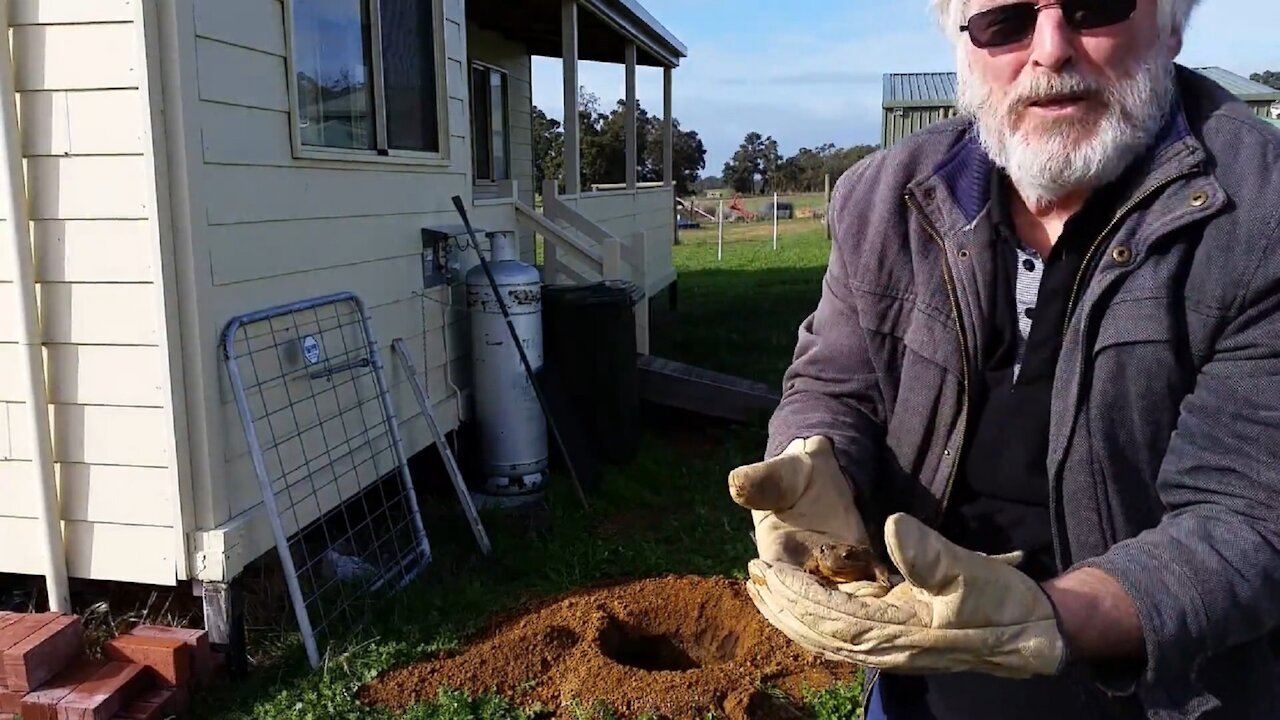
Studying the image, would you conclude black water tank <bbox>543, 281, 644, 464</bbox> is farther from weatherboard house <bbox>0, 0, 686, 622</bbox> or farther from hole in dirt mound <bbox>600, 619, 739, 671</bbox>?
hole in dirt mound <bbox>600, 619, 739, 671</bbox>

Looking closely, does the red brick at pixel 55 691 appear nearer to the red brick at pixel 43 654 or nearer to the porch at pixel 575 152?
the red brick at pixel 43 654

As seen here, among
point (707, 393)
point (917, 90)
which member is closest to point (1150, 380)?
point (707, 393)

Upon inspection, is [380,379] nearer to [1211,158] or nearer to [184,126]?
[184,126]

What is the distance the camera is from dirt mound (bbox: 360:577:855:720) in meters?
3.46

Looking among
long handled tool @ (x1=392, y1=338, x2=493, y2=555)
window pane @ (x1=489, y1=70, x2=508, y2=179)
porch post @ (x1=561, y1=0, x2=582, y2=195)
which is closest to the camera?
long handled tool @ (x1=392, y1=338, x2=493, y2=555)

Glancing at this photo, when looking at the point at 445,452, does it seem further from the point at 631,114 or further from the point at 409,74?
the point at 631,114

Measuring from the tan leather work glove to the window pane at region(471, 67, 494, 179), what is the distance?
945 cm

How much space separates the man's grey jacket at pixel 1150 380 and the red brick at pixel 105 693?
2563 millimetres

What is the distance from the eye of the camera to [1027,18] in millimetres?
1771

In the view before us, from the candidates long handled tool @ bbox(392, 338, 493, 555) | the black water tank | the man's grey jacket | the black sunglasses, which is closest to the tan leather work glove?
the man's grey jacket

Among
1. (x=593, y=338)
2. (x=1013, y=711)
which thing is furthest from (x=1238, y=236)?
(x=593, y=338)

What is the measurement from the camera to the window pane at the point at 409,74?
5281 millimetres

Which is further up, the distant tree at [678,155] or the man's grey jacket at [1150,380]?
the distant tree at [678,155]

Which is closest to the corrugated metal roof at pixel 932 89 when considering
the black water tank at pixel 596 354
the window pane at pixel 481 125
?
the window pane at pixel 481 125
